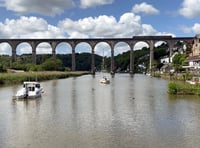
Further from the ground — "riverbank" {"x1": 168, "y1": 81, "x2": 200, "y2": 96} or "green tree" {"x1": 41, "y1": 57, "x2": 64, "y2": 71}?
"green tree" {"x1": 41, "y1": 57, "x2": 64, "y2": 71}

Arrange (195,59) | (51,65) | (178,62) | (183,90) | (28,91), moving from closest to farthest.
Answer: (28,91) → (183,90) → (195,59) → (178,62) → (51,65)

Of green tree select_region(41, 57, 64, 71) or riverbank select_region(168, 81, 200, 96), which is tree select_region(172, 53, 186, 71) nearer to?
green tree select_region(41, 57, 64, 71)

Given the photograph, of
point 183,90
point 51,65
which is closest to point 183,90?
point 183,90

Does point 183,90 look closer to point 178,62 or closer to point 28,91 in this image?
point 28,91

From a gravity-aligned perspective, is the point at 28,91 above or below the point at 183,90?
above

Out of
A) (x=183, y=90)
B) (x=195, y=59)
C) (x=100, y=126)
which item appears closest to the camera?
(x=100, y=126)

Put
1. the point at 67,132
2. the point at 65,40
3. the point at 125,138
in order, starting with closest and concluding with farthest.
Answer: the point at 125,138 → the point at 67,132 → the point at 65,40

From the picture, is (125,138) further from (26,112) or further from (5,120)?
(26,112)

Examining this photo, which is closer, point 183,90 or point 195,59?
point 183,90

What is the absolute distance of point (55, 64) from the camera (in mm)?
119625

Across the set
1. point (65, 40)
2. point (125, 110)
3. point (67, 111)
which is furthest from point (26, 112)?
point (65, 40)

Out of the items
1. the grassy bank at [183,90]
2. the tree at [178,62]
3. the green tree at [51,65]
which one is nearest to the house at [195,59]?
the tree at [178,62]

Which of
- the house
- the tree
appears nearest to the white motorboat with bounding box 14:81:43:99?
the house

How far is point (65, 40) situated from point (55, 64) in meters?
19.1
